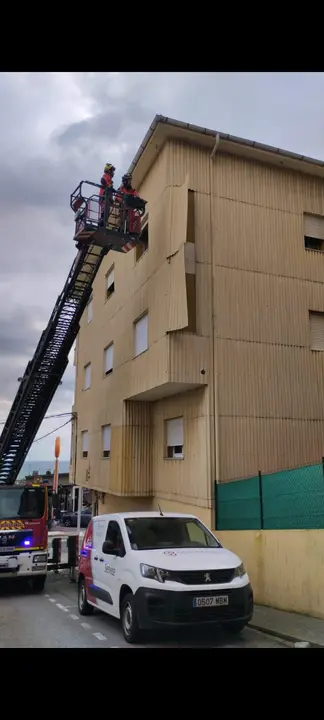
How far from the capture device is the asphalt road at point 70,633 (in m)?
7.41

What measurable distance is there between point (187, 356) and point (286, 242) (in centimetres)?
470

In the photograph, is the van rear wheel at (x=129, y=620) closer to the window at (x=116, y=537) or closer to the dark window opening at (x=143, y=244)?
the window at (x=116, y=537)

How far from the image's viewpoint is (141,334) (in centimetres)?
1614

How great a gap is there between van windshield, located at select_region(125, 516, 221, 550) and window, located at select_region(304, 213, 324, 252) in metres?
10.0

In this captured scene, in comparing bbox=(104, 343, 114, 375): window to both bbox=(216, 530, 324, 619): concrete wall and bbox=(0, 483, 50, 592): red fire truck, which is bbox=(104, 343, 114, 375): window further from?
bbox=(216, 530, 324, 619): concrete wall

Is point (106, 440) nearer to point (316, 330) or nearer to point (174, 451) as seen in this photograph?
point (174, 451)

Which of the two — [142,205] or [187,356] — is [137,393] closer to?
[187,356]

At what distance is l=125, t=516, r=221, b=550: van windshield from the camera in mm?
8125

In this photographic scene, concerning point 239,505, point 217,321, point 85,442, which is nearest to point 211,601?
point 239,505

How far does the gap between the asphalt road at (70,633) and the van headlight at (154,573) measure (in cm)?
90

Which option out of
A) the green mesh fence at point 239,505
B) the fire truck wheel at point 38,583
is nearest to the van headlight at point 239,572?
the green mesh fence at point 239,505

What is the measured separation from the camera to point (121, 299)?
18484mm

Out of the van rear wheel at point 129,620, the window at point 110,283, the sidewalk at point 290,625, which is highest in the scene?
the window at point 110,283
